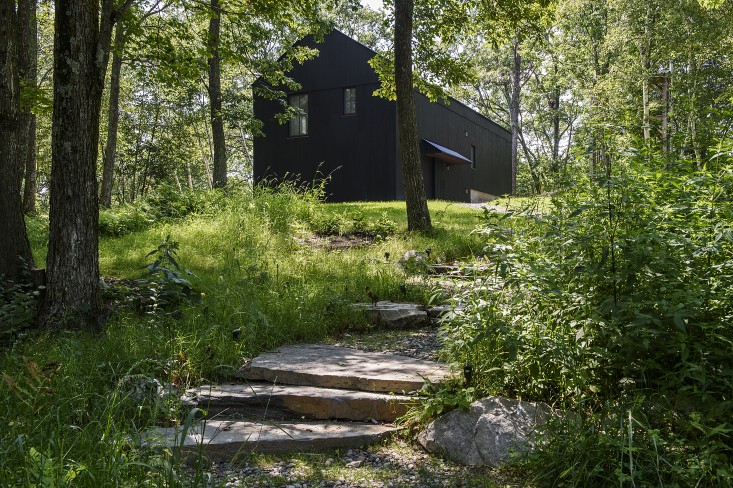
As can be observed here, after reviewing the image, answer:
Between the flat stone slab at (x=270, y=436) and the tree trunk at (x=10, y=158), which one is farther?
the tree trunk at (x=10, y=158)

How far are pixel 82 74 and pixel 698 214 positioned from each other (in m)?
4.84

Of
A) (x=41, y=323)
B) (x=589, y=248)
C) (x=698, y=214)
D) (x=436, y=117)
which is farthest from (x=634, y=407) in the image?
(x=436, y=117)

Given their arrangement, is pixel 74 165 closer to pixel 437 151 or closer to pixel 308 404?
pixel 308 404

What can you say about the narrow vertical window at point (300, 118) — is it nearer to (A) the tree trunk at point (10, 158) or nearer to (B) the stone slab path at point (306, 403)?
(A) the tree trunk at point (10, 158)

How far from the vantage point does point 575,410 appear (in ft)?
10.4

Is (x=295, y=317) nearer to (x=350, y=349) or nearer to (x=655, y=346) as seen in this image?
(x=350, y=349)

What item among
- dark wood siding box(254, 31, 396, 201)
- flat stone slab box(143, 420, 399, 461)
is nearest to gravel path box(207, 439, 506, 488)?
flat stone slab box(143, 420, 399, 461)

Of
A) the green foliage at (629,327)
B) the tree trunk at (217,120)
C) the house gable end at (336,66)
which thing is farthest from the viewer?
the house gable end at (336,66)

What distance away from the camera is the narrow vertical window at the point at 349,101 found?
62.1 feet

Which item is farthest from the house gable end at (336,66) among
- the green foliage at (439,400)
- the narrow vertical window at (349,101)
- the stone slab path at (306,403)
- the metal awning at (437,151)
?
the green foliage at (439,400)

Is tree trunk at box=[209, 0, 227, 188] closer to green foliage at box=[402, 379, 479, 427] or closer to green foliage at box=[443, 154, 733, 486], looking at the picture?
green foliage at box=[402, 379, 479, 427]

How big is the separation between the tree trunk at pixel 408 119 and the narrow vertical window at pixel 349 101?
31.0 ft

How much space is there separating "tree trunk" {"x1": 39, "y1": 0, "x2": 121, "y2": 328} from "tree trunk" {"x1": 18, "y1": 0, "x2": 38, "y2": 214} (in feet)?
5.59

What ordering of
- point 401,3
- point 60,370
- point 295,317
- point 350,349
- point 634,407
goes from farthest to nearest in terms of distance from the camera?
1. point 401,3
2. point 295,317
3. point 350,349
4. point 60,370
5. point 634,407
